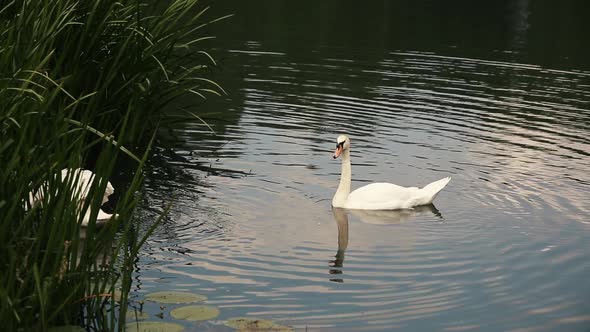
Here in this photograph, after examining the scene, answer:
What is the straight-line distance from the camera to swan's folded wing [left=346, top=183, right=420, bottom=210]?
1319 cm

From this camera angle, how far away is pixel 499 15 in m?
42.4

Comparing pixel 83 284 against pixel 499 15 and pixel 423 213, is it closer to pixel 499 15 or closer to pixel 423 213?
pixel 423 213

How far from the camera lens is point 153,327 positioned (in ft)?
28.1

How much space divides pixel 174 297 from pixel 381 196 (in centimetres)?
432

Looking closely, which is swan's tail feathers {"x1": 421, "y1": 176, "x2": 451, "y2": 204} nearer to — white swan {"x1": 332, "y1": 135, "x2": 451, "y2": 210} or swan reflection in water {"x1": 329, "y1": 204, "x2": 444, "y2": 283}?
white swan {"x1": 332, "y1": 135, "x2": 451, "y2": 210}

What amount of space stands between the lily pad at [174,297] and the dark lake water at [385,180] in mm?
213

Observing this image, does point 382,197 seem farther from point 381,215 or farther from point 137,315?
point 137,315

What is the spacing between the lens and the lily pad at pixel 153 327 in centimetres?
850

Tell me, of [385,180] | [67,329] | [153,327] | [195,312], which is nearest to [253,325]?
[195,312]

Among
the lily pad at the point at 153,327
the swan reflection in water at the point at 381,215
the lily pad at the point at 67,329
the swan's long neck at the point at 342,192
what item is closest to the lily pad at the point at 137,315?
the lily pad at the point at 153,327

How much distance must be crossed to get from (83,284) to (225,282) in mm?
2487

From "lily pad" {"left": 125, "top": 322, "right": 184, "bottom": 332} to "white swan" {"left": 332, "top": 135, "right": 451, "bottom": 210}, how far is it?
488 centimetres

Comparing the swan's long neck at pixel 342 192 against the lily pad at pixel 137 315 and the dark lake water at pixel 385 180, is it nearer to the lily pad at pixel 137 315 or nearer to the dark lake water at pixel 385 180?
the dark lake water at pixel 385 180

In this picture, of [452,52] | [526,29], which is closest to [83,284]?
[452,52]
